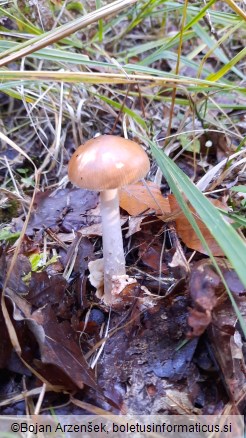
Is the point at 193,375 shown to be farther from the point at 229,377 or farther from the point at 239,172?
the point at 239,172

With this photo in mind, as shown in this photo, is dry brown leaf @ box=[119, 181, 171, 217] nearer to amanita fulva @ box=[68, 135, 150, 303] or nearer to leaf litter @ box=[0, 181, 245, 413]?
leaf litter @ box=[0, 181, 245, 413]

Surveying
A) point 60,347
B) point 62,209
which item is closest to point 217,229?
point 60,347

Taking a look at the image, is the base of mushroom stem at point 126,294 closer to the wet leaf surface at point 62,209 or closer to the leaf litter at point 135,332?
the leaf litter at point 135,332

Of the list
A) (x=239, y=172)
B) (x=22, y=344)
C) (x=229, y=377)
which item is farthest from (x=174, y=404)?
(x=239, y=172)

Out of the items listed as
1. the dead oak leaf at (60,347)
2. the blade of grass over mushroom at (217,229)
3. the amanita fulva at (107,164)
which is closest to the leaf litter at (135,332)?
the dead oak leaf at (60,347)

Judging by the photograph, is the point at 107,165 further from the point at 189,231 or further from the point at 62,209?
the point at 62,209

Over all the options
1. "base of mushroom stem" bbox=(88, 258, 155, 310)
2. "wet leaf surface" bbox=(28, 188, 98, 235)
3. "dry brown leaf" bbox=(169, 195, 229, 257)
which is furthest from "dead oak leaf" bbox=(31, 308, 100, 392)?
"wet leaf surface" bbox=(28, 188, 98, 235)

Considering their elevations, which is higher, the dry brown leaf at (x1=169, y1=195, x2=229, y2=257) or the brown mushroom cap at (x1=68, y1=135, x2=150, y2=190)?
the brown mushroom cap at (x1=68, y1=135, x2=150, y2=190)
